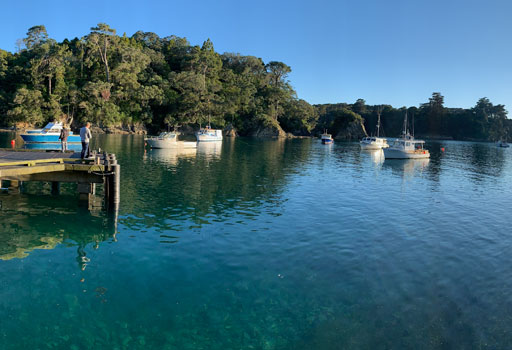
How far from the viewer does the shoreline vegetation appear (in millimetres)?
100062

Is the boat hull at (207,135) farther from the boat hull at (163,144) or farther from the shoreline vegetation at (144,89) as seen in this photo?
the shoreline vegetation at (144,89)

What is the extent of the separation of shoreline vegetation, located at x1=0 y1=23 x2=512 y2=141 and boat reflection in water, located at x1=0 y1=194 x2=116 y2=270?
88.3 m

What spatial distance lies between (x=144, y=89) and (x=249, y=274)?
112 m

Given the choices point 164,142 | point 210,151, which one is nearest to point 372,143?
point 210,151

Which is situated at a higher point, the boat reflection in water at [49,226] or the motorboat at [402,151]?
the motorboat at [402,151]

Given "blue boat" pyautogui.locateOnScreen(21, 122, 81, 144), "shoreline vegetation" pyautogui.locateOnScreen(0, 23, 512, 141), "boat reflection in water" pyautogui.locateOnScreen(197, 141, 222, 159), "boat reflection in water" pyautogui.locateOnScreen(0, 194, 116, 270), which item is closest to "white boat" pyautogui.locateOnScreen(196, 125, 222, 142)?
"boat reflection in water" pyautogui.locateOnScreen(197, 141, 222, 159)

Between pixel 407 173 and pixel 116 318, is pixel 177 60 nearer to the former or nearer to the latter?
pixel 407 173

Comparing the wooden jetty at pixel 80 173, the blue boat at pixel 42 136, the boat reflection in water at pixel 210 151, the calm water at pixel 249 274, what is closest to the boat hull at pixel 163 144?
the boat reflection in water at pixel 210 151

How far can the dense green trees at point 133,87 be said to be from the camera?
9981cm

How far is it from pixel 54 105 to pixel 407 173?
95.8 m

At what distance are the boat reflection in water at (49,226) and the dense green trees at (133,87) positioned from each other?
8786cm

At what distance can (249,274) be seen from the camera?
1205cm

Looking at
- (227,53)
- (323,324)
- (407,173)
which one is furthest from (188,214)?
(227,53)

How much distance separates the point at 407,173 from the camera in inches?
1689
